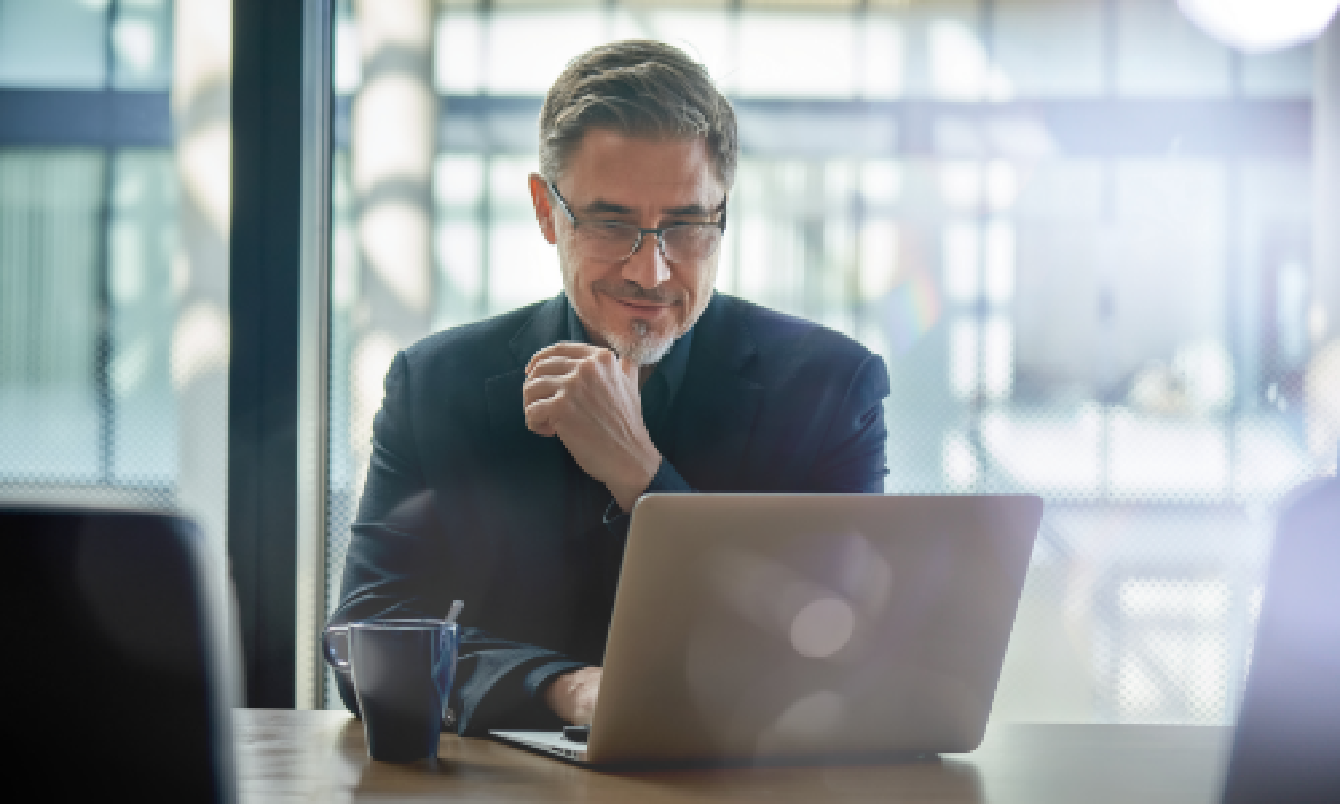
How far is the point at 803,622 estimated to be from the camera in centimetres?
81

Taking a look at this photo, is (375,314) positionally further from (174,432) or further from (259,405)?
(174,432)

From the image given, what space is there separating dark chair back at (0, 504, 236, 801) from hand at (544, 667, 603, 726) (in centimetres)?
54

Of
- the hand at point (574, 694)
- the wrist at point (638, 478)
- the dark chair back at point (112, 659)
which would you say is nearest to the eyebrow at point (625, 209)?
the wrist at point (638, 478)

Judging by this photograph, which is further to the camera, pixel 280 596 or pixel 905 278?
pixel 905 278

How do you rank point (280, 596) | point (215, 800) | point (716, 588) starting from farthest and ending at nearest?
point (280, 596), point (716, 588), point (215, 800)

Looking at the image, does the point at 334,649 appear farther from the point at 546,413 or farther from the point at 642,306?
the point at 642,306

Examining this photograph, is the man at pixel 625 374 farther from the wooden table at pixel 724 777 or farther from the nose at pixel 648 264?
the wooden table at pixel 724 777

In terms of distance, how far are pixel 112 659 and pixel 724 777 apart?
0.49 metres

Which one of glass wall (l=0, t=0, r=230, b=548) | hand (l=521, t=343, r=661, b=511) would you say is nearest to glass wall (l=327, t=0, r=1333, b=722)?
glass wall (l=0, t=0, r=230, b=548)

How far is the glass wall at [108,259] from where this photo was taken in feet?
6.76

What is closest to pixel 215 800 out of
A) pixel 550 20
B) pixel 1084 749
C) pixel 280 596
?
pixel 1084 749

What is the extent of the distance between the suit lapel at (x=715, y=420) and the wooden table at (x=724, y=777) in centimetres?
66

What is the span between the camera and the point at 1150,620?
2.11m

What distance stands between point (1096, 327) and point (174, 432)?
1.80m
